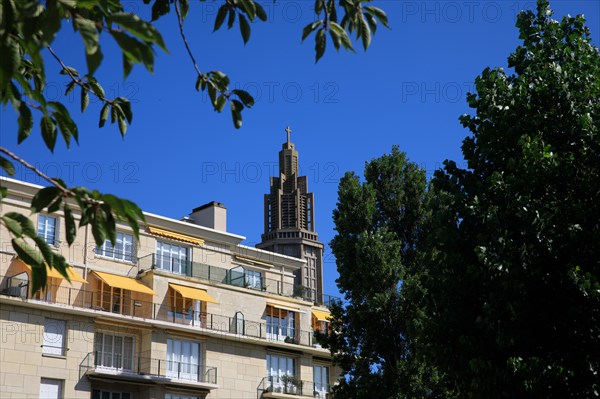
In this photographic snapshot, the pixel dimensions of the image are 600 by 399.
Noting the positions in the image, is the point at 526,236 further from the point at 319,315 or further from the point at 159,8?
the point at 319,315

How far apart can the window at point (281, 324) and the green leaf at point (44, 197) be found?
4223cm

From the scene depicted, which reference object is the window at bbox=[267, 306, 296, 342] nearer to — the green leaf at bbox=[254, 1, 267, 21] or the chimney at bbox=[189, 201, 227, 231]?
the chimney at bbox=[189, 201, 227, 231]

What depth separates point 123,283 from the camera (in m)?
40.5

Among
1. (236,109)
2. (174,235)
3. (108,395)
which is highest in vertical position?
(174,235)

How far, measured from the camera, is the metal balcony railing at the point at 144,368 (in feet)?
127

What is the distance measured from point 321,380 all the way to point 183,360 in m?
9.63

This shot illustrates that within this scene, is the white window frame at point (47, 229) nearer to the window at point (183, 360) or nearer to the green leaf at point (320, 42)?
the window at point (183, 360)

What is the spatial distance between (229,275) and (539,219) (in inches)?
1238

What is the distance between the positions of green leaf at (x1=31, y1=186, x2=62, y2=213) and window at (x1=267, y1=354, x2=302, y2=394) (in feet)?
137

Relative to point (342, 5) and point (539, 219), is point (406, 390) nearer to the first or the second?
point (539, 219)

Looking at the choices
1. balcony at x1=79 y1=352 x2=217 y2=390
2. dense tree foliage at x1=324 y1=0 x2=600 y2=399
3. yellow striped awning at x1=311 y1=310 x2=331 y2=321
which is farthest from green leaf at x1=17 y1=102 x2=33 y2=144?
yellow striped awning at x1=311 y1=310 x2=331 y2=321

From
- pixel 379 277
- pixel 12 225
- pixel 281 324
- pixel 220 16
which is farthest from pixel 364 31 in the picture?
pixel 281 324

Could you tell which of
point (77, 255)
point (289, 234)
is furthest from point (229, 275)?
point (289, 234)

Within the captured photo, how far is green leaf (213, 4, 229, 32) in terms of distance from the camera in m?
5.77
